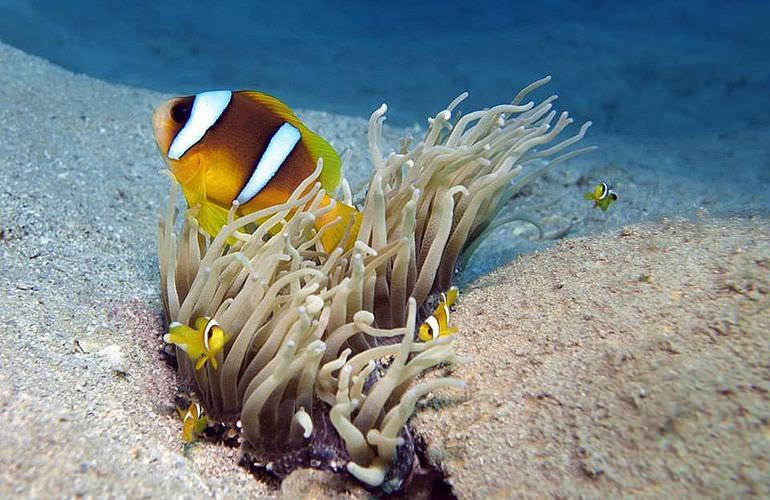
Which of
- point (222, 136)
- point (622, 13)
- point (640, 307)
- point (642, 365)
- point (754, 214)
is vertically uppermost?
point (622, 13)

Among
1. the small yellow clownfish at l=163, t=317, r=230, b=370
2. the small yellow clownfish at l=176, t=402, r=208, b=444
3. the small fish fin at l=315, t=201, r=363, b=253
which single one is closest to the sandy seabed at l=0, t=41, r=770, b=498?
the small yellow clownfish at l=176, t=402, r=208, b=444

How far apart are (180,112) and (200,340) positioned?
0.62 meters

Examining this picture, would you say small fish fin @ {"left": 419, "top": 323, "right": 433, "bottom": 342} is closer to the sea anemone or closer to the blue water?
the sea anemone

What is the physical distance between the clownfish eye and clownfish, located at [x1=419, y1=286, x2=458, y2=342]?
82 cm

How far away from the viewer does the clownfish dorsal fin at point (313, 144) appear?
1656mm

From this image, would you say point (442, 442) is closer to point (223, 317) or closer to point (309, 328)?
point (309, 328)

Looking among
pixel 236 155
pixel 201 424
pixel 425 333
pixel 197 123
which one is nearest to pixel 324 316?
pixel 425 333

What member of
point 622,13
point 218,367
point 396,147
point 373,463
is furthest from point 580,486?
point 622,13

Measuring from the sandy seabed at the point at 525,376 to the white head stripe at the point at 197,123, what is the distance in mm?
573

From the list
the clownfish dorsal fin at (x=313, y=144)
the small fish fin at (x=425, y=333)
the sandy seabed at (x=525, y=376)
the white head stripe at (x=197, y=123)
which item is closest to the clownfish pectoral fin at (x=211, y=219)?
the white head stripe at (x=197, y=123)

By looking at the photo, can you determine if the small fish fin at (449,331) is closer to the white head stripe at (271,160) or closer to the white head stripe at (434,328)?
the white head stripe at (434,328)

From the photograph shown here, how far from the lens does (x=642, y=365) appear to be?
4.28 ft

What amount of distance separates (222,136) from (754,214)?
172 cm

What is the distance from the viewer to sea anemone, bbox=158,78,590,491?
1.31m
